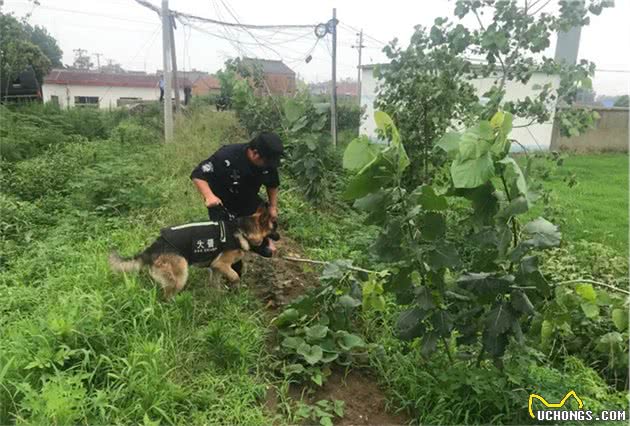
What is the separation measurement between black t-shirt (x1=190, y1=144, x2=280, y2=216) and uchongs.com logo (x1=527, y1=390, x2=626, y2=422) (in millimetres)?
2318

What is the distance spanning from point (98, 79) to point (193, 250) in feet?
117

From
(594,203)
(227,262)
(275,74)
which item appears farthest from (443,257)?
(275,74)

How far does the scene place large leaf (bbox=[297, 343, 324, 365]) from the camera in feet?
8.41

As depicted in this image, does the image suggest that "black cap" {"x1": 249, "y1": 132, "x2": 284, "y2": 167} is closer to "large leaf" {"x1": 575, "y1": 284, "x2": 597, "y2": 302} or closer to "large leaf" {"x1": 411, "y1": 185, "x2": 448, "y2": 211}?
"large leaf" {"x1": 411, "y1": 185, "x2": 448, "y2": 211}

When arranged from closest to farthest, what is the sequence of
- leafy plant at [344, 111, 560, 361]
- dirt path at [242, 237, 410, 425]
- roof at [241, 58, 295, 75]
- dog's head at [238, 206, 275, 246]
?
leafy plant at [344, 111, 560, 361] < dirt path at [242, 237, 410, 425] < dog's head at [238, 206, 275, 246] < roof at [241, 58, 295, 75]

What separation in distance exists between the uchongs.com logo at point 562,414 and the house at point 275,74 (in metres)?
7.59

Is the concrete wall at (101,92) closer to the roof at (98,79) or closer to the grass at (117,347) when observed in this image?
the roof at (98,79)

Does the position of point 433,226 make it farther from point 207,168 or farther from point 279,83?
point 279,83

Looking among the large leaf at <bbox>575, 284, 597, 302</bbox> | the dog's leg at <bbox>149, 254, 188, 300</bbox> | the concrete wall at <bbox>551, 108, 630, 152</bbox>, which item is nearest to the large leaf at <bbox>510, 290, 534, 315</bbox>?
the large leaf at <bbox>575, 284, 597, 302</bbox>

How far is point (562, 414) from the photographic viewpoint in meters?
2.30

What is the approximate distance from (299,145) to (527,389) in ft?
12.4

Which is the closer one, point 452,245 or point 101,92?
point 452,245

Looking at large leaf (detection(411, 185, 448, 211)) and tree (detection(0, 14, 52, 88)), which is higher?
tree (detection(0, 14, 52, 88))

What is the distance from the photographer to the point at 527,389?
2375 mm
